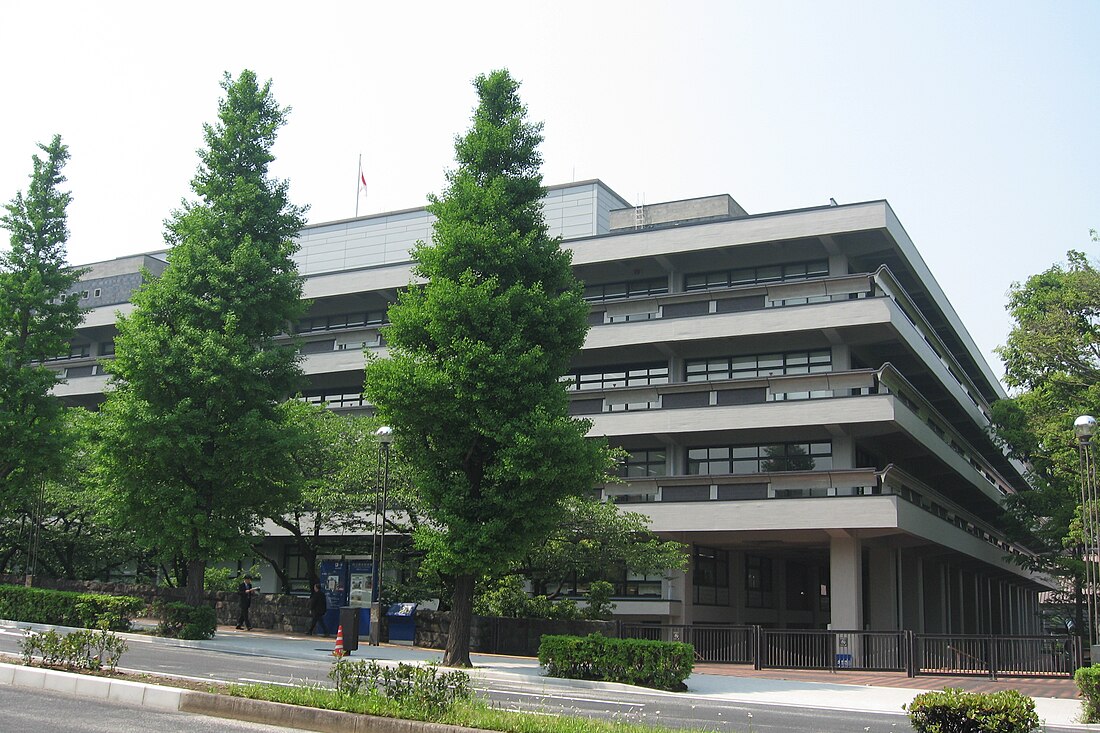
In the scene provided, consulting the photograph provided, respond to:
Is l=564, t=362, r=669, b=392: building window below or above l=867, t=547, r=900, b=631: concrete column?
above

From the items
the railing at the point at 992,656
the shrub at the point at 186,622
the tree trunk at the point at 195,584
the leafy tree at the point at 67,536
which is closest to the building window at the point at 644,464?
the railing at the point at 992,656

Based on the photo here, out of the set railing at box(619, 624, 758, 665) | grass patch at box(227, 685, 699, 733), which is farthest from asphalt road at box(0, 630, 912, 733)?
railing at box(619, 624, 758, 665)

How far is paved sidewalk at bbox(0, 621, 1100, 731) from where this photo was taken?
65.1 feet

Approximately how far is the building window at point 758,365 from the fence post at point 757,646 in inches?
513

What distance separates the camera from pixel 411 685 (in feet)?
39.3

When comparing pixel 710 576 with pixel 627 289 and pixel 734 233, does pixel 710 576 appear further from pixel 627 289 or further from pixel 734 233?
pixel 734 233

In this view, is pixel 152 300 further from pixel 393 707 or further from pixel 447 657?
pixel 393 707

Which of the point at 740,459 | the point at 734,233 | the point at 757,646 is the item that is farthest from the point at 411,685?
the point at 734,233

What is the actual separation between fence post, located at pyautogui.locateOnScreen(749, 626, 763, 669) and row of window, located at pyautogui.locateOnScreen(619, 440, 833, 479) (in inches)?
419

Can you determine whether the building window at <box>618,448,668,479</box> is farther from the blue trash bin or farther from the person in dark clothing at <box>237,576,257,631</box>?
the person in dark clothing at <box>237,576,257,631</box>

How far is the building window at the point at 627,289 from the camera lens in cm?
4391

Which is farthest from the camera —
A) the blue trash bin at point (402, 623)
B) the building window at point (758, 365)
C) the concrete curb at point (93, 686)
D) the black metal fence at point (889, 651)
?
the building window at point (758, 365)

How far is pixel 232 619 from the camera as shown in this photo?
35656 millimetres

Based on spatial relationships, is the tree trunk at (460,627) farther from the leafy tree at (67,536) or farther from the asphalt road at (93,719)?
the leafy tree at (67,536)
